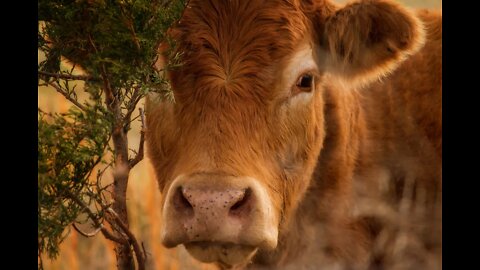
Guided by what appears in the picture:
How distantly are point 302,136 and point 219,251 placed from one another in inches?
39.7

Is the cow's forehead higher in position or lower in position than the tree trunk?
higher

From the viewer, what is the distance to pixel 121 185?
4086 millimetres

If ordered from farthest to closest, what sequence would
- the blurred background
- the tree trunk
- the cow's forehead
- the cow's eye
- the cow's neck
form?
the blurred background < the cow's neck < the cow's eye < the cow's forehead < the tree trunk

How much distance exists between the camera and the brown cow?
3803mm

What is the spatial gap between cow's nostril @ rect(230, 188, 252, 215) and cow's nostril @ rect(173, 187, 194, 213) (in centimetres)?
21

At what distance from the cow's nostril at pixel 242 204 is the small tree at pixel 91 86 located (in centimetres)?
61

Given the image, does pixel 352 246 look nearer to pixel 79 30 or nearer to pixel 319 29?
pixel 319 29

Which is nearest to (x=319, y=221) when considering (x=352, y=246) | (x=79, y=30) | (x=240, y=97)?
(x=352, y=246)

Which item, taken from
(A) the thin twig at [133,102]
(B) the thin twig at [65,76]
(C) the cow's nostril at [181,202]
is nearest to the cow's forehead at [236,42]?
(A) the thin twig at [133,102]

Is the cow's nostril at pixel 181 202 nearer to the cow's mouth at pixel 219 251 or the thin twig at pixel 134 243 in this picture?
the cow's mouth at pixel 219 251

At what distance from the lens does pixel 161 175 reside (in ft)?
15.1

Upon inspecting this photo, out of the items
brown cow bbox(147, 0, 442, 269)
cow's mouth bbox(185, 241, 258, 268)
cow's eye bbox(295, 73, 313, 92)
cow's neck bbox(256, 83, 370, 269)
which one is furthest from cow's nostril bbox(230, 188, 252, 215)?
cow's neck bbox(256, 83, 370, 269)

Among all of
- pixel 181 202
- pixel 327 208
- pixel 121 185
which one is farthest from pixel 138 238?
pixel 181 202

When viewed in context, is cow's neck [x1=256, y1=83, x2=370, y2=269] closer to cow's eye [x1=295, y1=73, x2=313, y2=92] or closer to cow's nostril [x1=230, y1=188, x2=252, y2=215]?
cow's eye [x1=295, y1=73, x2=313, y2=92]
